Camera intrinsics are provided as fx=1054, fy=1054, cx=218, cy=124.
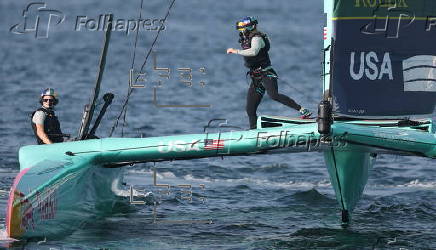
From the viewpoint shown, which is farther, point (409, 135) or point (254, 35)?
point (254, 35)

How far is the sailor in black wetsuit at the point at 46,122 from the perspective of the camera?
14734mm

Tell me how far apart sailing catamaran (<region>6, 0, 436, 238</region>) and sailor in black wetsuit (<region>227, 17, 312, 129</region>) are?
1.53 feet

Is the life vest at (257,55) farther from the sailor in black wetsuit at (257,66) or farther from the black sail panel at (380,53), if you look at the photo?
the black sail panel at (380,53)

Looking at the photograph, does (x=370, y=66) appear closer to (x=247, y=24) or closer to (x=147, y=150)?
(x=247, y=24)

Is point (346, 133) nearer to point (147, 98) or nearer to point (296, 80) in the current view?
point (147, 98)

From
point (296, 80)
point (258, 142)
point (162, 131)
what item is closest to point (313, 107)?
point (162, 131)

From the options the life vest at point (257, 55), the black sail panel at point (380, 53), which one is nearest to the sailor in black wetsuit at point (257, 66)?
the life vest at point (257, 55)

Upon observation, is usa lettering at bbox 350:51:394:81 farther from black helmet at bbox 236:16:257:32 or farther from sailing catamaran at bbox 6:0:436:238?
black helmet at bbox 236:16:257:32

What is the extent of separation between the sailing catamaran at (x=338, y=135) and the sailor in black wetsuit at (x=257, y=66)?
466mm

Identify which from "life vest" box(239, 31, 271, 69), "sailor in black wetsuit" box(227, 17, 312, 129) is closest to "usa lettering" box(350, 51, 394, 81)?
"sailor in black wetsuit" box(227, 17, 312, 129)

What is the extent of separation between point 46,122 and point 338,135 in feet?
13.9

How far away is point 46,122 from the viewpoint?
14820 millimetres

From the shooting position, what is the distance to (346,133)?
43.5ft

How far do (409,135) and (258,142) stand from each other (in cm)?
196
